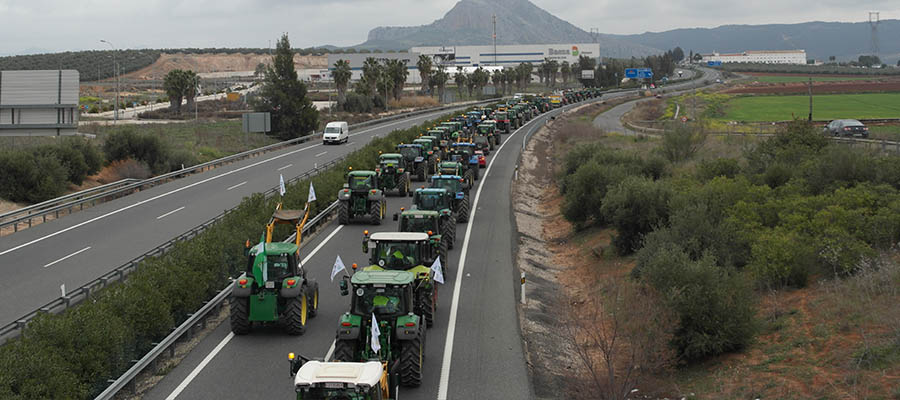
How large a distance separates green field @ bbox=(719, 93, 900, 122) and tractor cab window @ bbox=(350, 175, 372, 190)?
55.5m

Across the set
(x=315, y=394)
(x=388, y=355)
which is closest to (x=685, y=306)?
(x=388, y=355)

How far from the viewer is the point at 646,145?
207ft

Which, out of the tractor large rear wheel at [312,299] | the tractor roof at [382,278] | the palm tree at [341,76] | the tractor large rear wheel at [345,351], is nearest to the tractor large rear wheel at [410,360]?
the tractor large rear wheel at [345,351]

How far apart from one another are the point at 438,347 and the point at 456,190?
1527 centimetres

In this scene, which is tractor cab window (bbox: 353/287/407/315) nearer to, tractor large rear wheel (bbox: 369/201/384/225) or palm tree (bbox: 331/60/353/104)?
tractor large rear wheel (bbox: 369/201/384/225)

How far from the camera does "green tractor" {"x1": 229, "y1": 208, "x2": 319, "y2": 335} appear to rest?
1856 centimetres

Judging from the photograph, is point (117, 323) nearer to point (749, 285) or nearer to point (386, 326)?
point (386, 326)

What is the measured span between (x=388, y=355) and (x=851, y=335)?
10355mm

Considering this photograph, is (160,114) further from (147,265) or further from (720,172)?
(147,265)

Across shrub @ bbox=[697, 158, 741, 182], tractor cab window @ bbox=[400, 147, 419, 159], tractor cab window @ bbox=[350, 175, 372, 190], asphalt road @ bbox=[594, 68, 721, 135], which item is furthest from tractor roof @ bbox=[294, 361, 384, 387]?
asphalt road @ bbox=[594, 68, 721, 135]

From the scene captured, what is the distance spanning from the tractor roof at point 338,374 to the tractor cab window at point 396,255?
24.8 feet

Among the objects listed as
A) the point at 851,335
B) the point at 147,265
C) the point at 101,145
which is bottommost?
the point at 851,335

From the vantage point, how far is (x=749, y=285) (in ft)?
69.5

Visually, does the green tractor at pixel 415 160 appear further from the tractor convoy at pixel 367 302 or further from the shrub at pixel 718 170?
the tractor convoy at pixel 367 302
